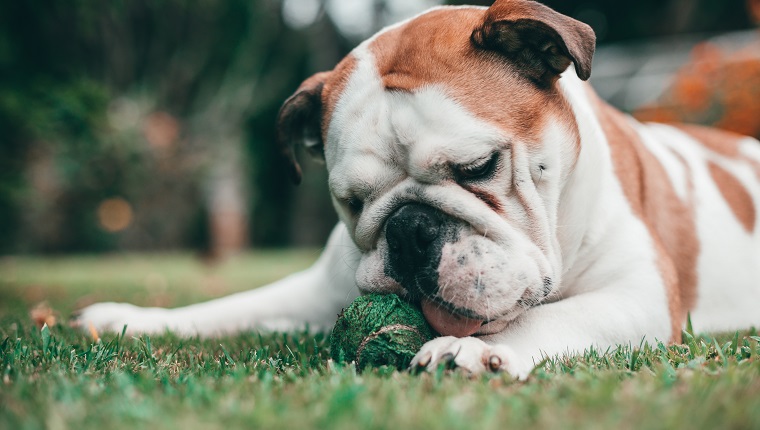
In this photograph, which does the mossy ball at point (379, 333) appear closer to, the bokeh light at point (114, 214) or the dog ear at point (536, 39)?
the dog ear at point (536, 39)

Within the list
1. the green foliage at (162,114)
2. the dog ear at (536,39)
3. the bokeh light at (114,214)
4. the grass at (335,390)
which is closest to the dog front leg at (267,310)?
Result: the grass at (335,390)

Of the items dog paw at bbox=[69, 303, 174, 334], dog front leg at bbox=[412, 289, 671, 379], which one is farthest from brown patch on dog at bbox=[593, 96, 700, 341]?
dog paw at bbox=[69, 303, 174, 334]

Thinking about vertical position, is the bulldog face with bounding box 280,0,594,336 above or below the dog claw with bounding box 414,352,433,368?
above

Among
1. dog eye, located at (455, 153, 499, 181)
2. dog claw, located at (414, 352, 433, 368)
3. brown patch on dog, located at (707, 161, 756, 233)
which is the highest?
dog eye, located at (455, 153, 499, 181)

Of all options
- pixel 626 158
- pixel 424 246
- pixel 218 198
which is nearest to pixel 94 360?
pixel 424 246

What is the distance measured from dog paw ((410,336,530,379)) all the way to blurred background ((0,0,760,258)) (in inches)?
323

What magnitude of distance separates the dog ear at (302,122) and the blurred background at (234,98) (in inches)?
258

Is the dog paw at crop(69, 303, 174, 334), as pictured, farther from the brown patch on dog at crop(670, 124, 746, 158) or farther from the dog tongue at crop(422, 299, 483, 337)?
the brown patch on dog at crop(670, 124, 746, 158)

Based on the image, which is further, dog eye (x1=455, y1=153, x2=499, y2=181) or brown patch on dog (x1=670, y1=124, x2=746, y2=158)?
brown patch on dog (x1=670, y1=124, x2=746, y2=158)

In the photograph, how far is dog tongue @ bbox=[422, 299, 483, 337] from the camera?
8.14ft

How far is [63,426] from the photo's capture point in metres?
1.48

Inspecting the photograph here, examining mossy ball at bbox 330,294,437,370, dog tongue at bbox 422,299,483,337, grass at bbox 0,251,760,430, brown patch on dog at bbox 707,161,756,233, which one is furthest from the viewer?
brown patch on dog at bbox 707,161,756,233

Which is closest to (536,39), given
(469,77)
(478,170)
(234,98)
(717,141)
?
(469,77)

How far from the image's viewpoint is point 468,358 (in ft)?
7.05
